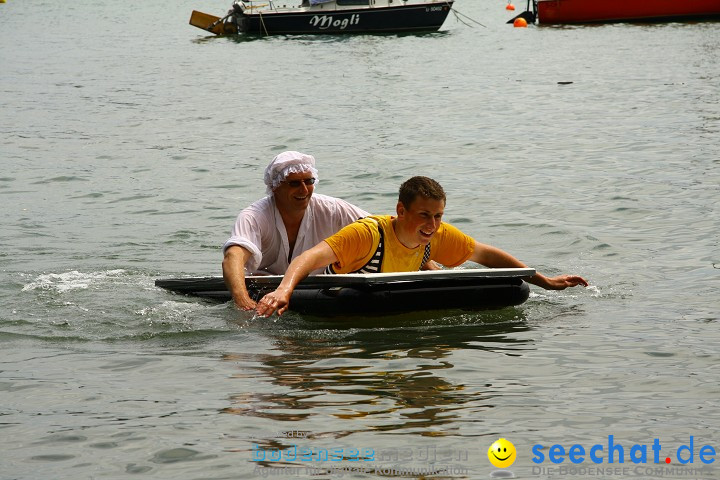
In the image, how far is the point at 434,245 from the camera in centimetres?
707

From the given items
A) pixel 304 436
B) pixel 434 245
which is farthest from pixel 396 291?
pixel 304 436

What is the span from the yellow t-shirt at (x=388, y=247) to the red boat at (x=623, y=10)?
34.7m

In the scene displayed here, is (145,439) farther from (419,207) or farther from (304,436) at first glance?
(419,207)

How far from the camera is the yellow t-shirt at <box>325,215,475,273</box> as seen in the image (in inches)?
269

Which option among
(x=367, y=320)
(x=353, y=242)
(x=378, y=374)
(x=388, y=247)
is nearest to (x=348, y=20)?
(x=367, y=320)

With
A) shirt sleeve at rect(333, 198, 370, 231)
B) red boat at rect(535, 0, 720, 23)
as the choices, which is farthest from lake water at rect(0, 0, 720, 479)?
red boat at rect(535, 0, 720, 23)

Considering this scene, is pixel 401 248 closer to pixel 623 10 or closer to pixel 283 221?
pixel 283 221

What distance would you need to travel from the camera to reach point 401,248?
6.96m

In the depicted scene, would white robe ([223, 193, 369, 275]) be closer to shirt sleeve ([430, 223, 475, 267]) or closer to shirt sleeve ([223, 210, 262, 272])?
shirt sleeve ([223, 210, 262, 272])

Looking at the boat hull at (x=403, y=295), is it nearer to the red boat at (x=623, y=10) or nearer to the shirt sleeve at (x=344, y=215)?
the shirt sleeve at (x=344, y=215)

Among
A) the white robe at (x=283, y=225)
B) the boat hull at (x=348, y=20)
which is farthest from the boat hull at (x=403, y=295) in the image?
the boat hull at (x=348, y=20)

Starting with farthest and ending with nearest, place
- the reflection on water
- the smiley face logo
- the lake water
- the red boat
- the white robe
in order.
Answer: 1. the red boat
2. the white robe
3. the reflection on water
4. the lake water
5. the smiley face logo

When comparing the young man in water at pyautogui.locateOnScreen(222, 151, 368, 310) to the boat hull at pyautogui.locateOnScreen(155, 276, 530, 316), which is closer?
the boat hull at pyautogui.locateOnScreen(155, 276, 530, 316)

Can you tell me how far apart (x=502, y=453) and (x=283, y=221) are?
3.05m
